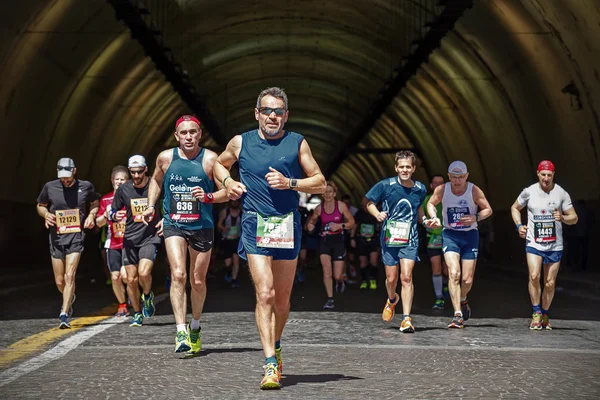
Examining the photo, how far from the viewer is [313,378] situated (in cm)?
826

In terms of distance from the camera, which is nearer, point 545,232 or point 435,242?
point 545,232

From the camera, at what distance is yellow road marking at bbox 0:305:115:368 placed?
9.53 metres

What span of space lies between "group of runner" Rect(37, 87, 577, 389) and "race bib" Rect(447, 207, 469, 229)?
1 cm

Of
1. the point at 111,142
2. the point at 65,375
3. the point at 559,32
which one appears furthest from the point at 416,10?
Answer: the point at 65,375

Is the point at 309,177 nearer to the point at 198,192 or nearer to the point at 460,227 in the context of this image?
the point at 198,192

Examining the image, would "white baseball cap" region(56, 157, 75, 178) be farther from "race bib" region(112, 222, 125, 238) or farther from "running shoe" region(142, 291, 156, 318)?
"running shoe" region(142, 291, 156, 318)

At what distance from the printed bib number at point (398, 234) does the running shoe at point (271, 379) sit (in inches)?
210

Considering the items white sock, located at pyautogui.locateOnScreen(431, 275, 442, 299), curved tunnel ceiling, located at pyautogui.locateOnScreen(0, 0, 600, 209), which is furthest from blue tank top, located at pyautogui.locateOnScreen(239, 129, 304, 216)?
curved tunnel ceiling, located at pyautogui.locateOnScreen(0, 0, 600, 209)

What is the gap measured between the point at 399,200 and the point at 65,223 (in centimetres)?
364

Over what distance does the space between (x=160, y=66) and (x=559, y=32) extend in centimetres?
828

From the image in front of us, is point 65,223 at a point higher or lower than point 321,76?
lower

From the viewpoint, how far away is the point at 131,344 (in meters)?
10.5

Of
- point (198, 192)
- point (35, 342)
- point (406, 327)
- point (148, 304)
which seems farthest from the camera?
point (148, 304)

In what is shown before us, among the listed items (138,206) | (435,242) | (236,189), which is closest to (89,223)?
(138,206)
